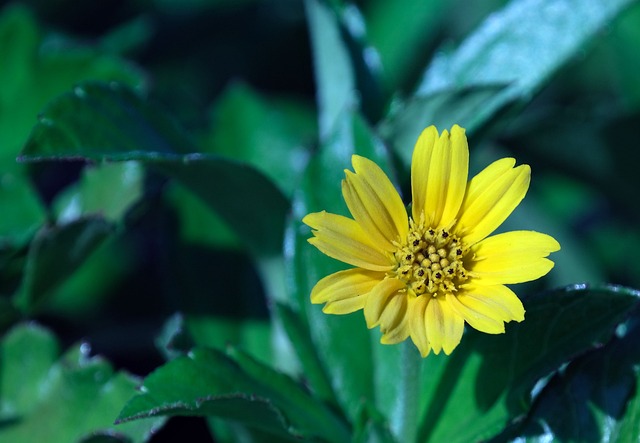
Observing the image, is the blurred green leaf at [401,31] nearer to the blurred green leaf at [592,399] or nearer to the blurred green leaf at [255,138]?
the blurred green leaf at [255,138]

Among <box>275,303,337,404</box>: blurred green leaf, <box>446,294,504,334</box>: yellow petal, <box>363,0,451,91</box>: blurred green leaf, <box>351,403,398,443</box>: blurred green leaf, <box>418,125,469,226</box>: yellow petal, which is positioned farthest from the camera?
<box>363,0,451,91</box>: blurred green leaf

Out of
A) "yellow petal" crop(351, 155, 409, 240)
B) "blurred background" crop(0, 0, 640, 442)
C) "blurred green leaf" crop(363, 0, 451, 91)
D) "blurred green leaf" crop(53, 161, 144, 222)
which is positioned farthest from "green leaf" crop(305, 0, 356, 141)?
"blurred green leaf" crop(363, 0, 451, 91)

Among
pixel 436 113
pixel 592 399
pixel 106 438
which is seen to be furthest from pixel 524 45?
pixel 106 438

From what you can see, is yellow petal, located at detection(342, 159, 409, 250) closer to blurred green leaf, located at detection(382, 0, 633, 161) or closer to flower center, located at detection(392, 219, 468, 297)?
flower center, located at detection(392, 219, 468, 297)

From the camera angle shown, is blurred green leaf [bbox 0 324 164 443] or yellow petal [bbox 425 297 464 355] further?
blurred green leaf [bbox 0 324 164 443]

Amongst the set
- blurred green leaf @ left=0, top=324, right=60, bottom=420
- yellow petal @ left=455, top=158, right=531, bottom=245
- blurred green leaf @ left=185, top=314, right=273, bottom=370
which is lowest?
blurred green leaf @ left=0, top=324, right=60, bottom=420

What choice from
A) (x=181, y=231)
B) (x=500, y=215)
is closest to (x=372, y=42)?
(x=181, y=231)

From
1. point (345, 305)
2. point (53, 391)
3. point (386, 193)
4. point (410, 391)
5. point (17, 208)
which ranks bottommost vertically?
point (53, 391)

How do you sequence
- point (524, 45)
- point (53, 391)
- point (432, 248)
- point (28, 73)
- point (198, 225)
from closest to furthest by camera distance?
point (432, 248) < point (53, 391) < point (524, 45) < point (198, 225) < point (28, 73)

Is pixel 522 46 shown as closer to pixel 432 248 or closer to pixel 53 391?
pixel 432 248
